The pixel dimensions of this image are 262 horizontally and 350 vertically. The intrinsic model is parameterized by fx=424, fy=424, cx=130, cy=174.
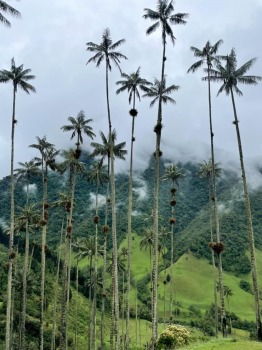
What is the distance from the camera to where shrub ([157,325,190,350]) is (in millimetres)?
43281

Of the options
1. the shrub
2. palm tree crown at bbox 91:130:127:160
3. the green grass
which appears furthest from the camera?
palm tree crown at bbox 91:130:127:160

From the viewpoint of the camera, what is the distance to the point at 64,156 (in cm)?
5741

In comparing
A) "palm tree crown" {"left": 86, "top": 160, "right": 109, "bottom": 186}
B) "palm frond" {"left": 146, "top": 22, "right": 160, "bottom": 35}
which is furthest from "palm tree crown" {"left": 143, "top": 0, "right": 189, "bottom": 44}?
"palm tree crown" {"left": 86, "top": 160, "right": 109, "bottom": 186}

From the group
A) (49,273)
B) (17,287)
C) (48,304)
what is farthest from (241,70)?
(49,273)

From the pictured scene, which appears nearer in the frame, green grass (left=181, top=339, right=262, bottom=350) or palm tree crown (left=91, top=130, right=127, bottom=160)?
green grass (left=181, top=339, right=262, bottom=350)

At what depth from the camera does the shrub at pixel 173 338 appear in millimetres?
43281

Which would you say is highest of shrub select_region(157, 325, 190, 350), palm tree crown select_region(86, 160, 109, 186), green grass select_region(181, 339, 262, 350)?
palm tree crown select_region(86, 160, 109, 186)

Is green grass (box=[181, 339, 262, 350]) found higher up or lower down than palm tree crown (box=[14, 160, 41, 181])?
lower down

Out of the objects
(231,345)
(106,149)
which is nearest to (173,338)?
(231,345)

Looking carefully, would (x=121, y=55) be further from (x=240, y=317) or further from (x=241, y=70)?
(x=240, y=317)

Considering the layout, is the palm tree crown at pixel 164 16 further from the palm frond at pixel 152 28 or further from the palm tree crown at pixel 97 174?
the palm tree crown at pixel 97 174

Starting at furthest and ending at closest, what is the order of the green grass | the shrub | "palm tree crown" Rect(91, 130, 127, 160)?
"palm tree crown" Rect(91, 130, 127, 160) → the shrub → the green grass

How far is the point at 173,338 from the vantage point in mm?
43312

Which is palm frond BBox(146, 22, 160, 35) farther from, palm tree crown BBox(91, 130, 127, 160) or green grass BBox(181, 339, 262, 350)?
green grass BBox(181, 339, 262, 350)
